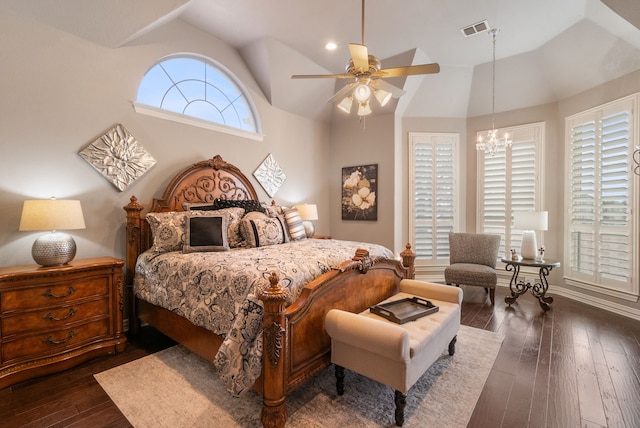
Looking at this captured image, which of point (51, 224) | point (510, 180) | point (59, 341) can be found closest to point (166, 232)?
point (51, 224)

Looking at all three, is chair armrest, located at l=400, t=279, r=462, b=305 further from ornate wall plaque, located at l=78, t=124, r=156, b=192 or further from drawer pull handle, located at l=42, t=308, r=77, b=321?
ornate wall plaque, located at l=78, t=124, r=156, b=192

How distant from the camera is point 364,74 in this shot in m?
2.35

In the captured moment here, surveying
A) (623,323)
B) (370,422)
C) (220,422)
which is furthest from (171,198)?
(623,323)

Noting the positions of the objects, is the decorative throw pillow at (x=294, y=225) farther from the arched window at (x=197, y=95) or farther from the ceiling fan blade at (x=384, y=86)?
the ceiling fan blade at (x=384, y=86)

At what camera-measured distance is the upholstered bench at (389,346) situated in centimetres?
168

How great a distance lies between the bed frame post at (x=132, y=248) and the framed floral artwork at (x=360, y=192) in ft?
11.3

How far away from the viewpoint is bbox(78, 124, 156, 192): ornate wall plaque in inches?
113

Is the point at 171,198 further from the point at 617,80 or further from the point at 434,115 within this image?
the point at 617,80

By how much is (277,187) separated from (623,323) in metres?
4.76

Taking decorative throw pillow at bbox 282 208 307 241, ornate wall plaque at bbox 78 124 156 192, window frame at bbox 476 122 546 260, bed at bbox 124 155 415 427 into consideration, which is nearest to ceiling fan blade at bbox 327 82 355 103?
bed at bbox 124 155 415 427

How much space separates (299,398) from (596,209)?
14.8 ft

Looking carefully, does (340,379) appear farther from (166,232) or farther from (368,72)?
(368,72)

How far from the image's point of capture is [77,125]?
9.12 feet

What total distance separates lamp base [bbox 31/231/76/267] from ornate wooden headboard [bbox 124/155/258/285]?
1.95 feet
